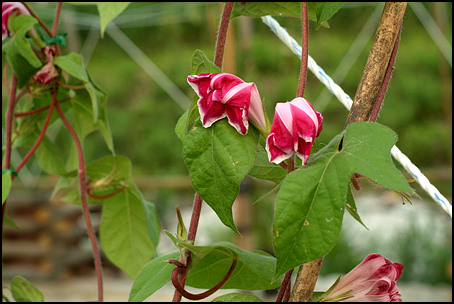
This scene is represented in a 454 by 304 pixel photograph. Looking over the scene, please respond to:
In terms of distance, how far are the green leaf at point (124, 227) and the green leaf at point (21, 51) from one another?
0.33 feet

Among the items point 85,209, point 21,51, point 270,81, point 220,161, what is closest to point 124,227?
point 85,209

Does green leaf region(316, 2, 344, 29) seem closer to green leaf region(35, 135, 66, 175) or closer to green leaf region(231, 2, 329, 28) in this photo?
green leaf region(231, 2, 329, 28)

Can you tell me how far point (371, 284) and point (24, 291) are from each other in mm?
320

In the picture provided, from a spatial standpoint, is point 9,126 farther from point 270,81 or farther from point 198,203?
point 270,81

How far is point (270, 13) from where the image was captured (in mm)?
366

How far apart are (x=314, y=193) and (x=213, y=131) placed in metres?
0.06

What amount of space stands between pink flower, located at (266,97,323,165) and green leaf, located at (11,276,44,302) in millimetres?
315

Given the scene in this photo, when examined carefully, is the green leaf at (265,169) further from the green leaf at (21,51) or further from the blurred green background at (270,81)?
the blurred green background at (270,81)

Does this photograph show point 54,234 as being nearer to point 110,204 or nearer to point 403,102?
point 110,204

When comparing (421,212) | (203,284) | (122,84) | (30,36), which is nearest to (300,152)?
(203,284)

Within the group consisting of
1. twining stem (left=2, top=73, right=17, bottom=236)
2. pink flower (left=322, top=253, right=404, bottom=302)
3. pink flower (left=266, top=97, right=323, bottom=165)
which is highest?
twining stem (left=2, top=73, right=17, bottom=236)

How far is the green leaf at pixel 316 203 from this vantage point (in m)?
0.23

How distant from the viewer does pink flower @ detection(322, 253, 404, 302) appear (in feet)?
0.91

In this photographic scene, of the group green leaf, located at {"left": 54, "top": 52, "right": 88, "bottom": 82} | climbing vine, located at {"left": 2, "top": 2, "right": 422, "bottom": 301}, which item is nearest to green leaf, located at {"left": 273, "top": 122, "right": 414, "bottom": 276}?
climbing vine, located at {"left": 2, "top": 2, "right": 422, "bottom": 301}
